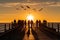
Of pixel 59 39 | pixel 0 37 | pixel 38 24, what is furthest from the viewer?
pixel 38 24

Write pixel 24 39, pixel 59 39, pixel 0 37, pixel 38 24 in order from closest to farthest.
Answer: pixel 0 37
pixel 59 39
pixel 24 39
pixel 38 24

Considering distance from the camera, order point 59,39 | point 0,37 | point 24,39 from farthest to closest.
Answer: point 24,39, point 59,39, point 0,37

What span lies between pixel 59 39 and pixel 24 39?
9.31m

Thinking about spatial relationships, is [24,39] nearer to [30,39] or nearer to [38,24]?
[30,39]

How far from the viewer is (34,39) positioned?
30141mm

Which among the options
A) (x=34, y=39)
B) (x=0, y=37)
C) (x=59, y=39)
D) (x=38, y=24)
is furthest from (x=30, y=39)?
(x=38, y=24)

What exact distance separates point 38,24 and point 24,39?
23.6 m

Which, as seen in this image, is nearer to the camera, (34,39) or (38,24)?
(34,39)

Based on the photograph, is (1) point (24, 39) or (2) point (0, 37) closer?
(2) point (0, 37)

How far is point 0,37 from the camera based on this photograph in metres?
17.8

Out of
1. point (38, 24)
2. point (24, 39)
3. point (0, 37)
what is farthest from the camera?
point (38, 24)

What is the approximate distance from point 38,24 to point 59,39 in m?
32.4

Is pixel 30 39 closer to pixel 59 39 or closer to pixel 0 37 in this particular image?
pixel 59 39

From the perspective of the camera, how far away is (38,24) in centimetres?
5344
